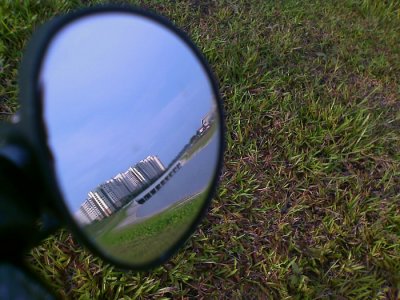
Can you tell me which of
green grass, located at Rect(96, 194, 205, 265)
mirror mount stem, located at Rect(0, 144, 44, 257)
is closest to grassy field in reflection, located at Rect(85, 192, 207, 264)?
green grass, located at Rect(96, 194, 205, 265)

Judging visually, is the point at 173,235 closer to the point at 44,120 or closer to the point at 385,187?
the point at 44,120

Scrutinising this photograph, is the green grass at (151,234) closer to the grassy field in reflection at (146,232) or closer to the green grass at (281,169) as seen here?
the grassy field in reflection at (146,232)

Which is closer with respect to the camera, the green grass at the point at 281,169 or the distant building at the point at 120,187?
the distant building at the point at 120,187

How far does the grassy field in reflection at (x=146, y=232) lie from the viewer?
722mm

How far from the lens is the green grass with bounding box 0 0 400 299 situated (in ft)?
5.16

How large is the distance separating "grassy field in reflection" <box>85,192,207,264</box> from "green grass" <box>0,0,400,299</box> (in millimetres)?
646

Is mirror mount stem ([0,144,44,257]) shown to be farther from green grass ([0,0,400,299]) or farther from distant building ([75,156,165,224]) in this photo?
green grass ([0,0,400,299])

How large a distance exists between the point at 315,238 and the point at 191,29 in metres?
1.33

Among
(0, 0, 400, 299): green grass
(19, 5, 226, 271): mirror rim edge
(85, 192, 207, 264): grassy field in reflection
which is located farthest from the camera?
(0, 0, 400, 299): green grass

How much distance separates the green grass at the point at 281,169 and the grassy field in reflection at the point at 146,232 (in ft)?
2.12

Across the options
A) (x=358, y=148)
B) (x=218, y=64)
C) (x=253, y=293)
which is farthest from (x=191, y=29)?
(x=253, y=293)

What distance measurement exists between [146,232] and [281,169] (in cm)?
121

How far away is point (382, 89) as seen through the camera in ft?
8.66

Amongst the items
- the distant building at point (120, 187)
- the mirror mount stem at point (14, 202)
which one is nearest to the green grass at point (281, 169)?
the distant building at point (120, 187)
